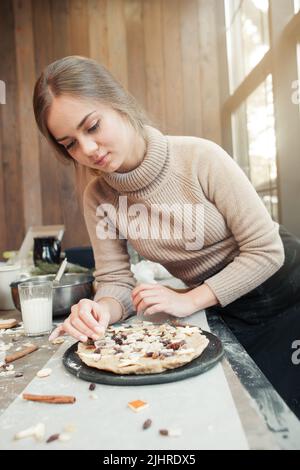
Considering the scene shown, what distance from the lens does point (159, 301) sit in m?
1.09

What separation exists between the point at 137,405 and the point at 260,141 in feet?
8.30

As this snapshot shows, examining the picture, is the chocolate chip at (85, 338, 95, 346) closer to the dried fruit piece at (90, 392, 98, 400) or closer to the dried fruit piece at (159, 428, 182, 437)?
the dried fruit piece at (90, 392, 98, 400)

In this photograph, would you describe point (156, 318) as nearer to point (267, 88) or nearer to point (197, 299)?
point (197, 299)

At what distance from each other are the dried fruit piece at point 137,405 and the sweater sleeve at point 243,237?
0.53m

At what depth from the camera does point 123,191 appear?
1357 mm

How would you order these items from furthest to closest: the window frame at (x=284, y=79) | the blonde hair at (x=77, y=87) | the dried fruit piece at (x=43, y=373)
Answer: the window frame at (x=284, y=79) → the blonde hair at (x=77, y=87) → the dried fruit piece at (x=43, y=373)

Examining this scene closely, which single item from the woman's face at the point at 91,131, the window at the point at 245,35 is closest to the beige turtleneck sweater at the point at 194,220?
the woman's face at the point at 91,131

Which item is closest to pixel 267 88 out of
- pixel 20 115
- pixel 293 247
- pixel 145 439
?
pixel 293 247

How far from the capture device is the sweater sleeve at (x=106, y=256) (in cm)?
137

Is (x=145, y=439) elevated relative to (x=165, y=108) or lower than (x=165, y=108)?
lower

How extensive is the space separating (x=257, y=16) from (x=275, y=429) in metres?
2.77

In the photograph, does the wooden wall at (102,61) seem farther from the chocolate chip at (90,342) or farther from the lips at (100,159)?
the chocolate chip at (90,342)

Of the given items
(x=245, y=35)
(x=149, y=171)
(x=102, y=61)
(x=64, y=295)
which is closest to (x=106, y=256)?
(x=64, y=295)

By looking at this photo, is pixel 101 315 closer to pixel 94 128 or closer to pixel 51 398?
pixel 51 398
